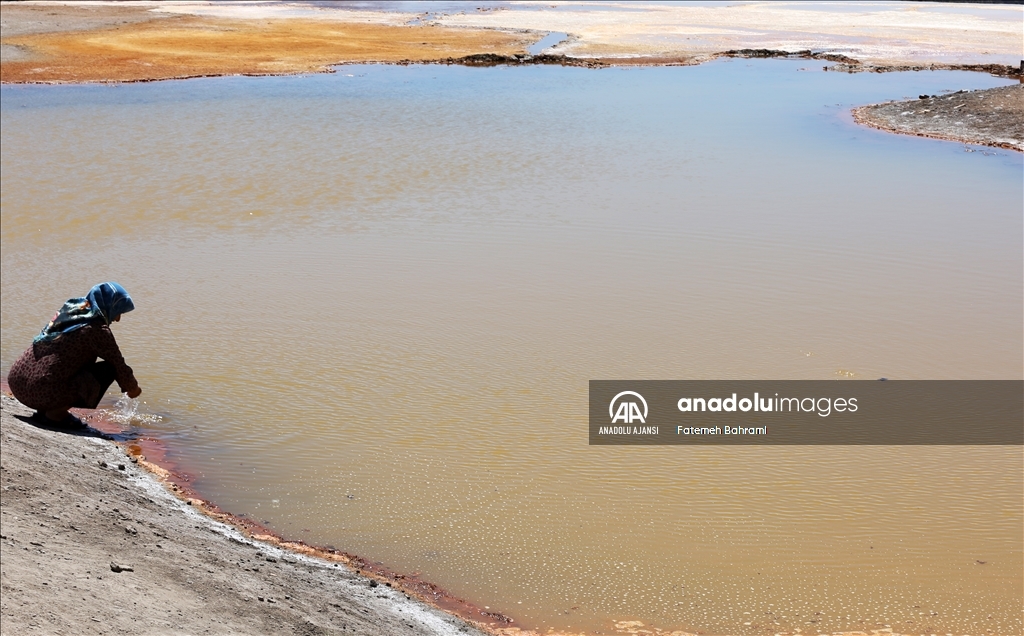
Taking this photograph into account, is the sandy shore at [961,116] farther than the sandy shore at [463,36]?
No

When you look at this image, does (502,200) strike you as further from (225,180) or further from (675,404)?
(675,404)

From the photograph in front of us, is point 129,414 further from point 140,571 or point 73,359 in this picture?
point 140,571

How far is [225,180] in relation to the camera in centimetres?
1291

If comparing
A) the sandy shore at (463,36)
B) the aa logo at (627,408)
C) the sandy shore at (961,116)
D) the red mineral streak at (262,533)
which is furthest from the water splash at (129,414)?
the sandy shore at (463,36)

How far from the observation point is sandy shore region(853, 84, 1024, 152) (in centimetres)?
1580

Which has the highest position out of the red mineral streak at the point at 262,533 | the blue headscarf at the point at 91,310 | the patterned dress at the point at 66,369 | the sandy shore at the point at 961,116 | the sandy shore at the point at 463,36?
the sandy shore at the point at 463,36

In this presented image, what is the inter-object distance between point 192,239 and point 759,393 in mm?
6275

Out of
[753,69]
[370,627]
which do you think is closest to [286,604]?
[370,627]

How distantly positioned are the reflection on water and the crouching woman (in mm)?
684

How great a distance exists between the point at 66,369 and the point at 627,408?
11.0 feet

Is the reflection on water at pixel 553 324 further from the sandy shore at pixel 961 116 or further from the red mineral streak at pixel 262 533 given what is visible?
the sandy shore at pixel 961 116

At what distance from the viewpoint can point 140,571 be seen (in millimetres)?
4176

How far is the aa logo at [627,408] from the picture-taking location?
6.60 metres

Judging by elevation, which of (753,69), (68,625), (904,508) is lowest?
(904,508)
